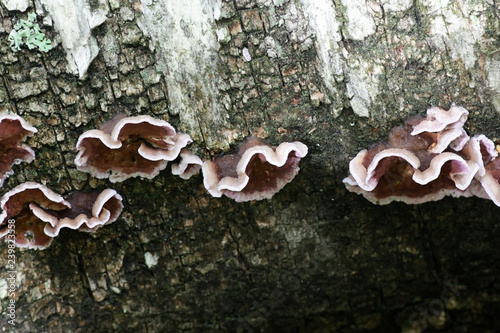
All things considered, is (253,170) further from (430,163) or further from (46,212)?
(46,212)

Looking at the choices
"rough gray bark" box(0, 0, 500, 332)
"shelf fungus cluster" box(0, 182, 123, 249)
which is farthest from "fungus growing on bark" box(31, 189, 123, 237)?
"rough gray bark" box(0, 0, 500, 332)

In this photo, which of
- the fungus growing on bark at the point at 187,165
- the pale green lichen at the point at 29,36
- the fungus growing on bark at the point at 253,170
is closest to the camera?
the pale green lichen at the point at 29,36

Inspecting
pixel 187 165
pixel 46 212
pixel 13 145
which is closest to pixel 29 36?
pixel 13 145

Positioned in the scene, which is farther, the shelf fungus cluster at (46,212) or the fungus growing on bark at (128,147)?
the shelf fungus cluster at (46,212)

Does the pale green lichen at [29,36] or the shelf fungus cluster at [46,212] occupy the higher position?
the pale green lichen at [29,36]

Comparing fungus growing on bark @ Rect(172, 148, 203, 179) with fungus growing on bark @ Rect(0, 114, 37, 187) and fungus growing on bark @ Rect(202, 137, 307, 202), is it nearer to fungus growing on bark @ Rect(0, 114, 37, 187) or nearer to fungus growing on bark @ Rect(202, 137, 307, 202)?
fungus growing on bark @ Rect(202, 137, 307, 202)

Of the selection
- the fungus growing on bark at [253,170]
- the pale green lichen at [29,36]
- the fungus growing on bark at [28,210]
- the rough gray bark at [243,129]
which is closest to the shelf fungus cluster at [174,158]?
the fungus growing on bark at [253,170]

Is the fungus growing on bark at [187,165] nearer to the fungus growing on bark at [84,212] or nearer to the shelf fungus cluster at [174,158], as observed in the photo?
the shelf fungus cluster at [174,158]
